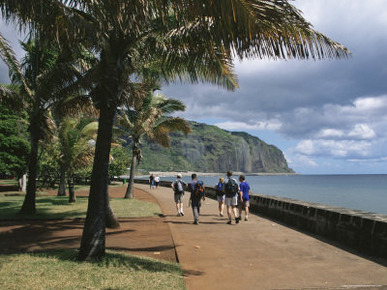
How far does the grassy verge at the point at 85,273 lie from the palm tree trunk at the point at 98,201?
25 cm

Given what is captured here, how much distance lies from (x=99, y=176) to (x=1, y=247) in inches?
116

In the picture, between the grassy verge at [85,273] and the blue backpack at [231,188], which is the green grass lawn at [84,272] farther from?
the blue backpack at [231,188]

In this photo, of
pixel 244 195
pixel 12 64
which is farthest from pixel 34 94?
pixel 244 195

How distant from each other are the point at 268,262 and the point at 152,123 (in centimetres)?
1351

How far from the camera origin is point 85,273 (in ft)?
15.9

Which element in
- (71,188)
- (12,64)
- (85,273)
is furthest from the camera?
(71,188)

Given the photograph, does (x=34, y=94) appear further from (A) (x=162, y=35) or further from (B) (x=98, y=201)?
(B) (x=98, y=201)

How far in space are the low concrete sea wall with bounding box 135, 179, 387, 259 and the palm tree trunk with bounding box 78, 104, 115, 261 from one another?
5.11 metres

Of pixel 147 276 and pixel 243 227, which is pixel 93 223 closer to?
pixel 147 276

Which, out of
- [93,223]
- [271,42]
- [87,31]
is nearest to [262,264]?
[93,223]

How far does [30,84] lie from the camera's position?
12320 mm

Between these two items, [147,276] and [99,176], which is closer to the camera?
[147,276]

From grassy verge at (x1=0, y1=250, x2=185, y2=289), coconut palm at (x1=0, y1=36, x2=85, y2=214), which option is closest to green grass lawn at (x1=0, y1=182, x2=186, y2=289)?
grassy verge at (x1=0, y1=250, x2=185, y2=289)

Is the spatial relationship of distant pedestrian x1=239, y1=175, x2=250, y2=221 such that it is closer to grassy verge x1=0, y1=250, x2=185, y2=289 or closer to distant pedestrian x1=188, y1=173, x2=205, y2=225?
distant pedestrian x1=188, y1=173, x2=205, y2=225
